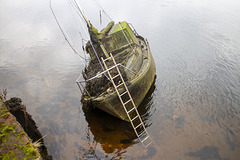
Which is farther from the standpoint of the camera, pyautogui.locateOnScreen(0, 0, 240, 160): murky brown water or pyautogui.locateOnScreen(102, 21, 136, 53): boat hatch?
pyautogui.locateOnScreen(102, 21, 136, 53): boat hatch

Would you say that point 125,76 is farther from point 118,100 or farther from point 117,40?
point 117,40

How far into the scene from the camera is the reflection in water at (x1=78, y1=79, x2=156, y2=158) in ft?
31.9

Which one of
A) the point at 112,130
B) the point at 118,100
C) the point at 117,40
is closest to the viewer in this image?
the point at 118,100

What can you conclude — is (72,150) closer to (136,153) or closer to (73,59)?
(136,153)

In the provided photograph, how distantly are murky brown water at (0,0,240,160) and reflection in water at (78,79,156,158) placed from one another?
61 mm

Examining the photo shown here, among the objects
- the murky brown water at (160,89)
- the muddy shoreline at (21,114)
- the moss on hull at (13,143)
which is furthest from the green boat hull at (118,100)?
the moss on hull at (13,143)

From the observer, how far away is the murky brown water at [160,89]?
9.83 m

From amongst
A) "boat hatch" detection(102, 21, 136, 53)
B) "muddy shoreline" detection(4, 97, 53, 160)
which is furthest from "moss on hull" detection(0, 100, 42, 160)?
"boat hatch" detection(102, 21, 136, 53)

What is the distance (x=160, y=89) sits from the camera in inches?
575

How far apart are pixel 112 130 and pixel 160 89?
600 cm

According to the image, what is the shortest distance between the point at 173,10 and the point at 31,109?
31339 millimetres

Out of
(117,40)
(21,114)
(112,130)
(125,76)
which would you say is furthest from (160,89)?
(21,114)

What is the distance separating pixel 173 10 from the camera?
33.7 metres

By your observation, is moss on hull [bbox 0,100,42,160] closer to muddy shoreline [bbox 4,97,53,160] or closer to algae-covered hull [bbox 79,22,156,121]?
muddy shoreline [bbox 4,97,53,160]
